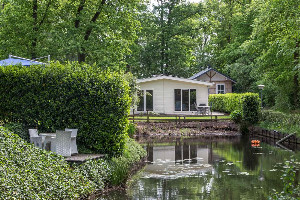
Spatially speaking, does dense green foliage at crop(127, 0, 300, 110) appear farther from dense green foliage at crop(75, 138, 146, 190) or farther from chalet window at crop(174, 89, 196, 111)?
dense green foliage at crop(75, 138, 146, 190)

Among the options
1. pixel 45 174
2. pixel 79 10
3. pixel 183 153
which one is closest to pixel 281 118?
pixel 183 153

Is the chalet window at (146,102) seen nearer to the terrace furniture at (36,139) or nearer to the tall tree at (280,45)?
the tall tree at (280,45)

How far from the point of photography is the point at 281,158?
14.7m

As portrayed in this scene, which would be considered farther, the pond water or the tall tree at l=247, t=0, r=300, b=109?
the tall tree at l=247, t=0, r=300, b=109

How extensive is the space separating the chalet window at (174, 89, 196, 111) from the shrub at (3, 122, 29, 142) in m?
21.0

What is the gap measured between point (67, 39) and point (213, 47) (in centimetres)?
3108

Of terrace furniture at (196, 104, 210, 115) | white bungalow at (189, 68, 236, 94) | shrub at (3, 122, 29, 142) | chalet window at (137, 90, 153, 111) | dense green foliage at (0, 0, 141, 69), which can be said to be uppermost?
dense green foliage at (0, 0, 141, 69)

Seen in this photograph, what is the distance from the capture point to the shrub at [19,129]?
430 inches

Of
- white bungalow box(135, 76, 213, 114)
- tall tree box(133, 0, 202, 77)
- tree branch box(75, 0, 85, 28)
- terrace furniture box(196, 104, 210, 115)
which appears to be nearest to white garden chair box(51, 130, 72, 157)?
tree branch box(75, 0, 85, 28)

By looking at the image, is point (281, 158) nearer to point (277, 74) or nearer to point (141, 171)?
point (141, 171)

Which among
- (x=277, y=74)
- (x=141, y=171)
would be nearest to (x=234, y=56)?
(x=277, y=74)

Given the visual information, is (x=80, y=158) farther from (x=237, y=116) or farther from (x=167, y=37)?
(x=167, y=37)

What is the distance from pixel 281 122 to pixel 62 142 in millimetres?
15827

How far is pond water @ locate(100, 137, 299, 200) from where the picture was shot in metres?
9.39
